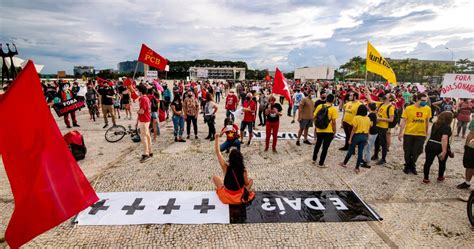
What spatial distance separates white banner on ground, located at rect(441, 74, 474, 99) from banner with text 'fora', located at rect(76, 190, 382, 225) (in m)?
6.89

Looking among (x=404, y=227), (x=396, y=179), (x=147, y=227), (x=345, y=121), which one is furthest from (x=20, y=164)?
(x=345, y=121)

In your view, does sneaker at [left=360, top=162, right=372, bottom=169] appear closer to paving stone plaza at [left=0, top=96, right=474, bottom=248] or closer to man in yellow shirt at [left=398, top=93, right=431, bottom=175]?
paving stone plaza at [left=0, top=96, right=474, bottom=248]

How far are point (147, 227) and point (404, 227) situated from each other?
3.94 metres

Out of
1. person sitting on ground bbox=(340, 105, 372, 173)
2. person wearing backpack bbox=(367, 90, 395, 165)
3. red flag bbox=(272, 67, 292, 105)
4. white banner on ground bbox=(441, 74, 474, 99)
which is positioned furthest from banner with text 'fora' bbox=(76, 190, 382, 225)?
white banner on ground bbox=(441, 74, 474, 99)

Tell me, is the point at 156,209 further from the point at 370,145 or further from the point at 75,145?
the point at 370,145

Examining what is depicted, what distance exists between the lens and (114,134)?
8.70 metres

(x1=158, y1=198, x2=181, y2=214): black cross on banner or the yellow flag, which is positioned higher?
the yellow flag

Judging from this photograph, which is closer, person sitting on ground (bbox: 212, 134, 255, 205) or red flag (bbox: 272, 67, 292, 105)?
person sitting on ground (bbox: 212, 134, 255, 205)

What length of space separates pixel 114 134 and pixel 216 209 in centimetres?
599

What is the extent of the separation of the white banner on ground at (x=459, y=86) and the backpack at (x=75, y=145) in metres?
11.7

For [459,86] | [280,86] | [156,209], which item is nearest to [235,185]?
[156,209]

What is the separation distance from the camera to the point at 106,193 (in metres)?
4.79

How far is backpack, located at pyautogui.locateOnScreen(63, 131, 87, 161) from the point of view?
655 centimetres

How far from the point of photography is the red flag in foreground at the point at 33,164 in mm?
2422
